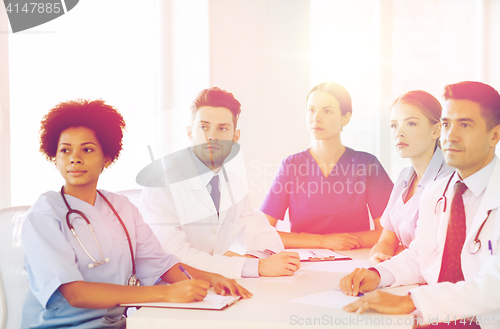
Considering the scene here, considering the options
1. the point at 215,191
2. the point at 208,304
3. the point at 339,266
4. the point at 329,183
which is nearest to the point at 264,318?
the point at 208,304

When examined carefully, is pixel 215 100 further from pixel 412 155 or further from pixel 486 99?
pixel 486 99

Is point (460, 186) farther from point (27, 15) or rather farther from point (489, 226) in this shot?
point (27, 15)

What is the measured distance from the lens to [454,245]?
1354 millimetres

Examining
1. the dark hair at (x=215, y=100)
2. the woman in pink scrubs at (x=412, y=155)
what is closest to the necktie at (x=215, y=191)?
the dark hair at (x=215, y=100)

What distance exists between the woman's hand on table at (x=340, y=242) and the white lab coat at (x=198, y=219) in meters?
0.28

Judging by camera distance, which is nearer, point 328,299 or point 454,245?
point 328,299

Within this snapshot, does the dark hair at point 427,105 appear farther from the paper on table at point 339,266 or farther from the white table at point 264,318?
the white table at point 264,318

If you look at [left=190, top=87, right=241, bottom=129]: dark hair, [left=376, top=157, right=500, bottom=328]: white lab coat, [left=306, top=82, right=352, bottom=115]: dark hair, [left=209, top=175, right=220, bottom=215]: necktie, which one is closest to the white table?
[left=376, top=157, right=500, bottom=328]: white lab coat

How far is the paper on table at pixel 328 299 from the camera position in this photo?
111 centimetres

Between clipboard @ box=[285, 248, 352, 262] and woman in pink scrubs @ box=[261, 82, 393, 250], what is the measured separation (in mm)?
489

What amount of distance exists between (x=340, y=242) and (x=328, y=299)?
2.84 feet

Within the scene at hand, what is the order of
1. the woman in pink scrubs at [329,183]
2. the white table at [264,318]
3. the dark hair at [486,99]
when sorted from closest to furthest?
the white table at [264,318] < the dark hair at [486,99] < the woman in pink scrubs at [329,183]

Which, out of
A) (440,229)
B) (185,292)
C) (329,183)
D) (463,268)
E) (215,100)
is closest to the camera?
(185,292)

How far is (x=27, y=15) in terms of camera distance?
2314 millimetres
